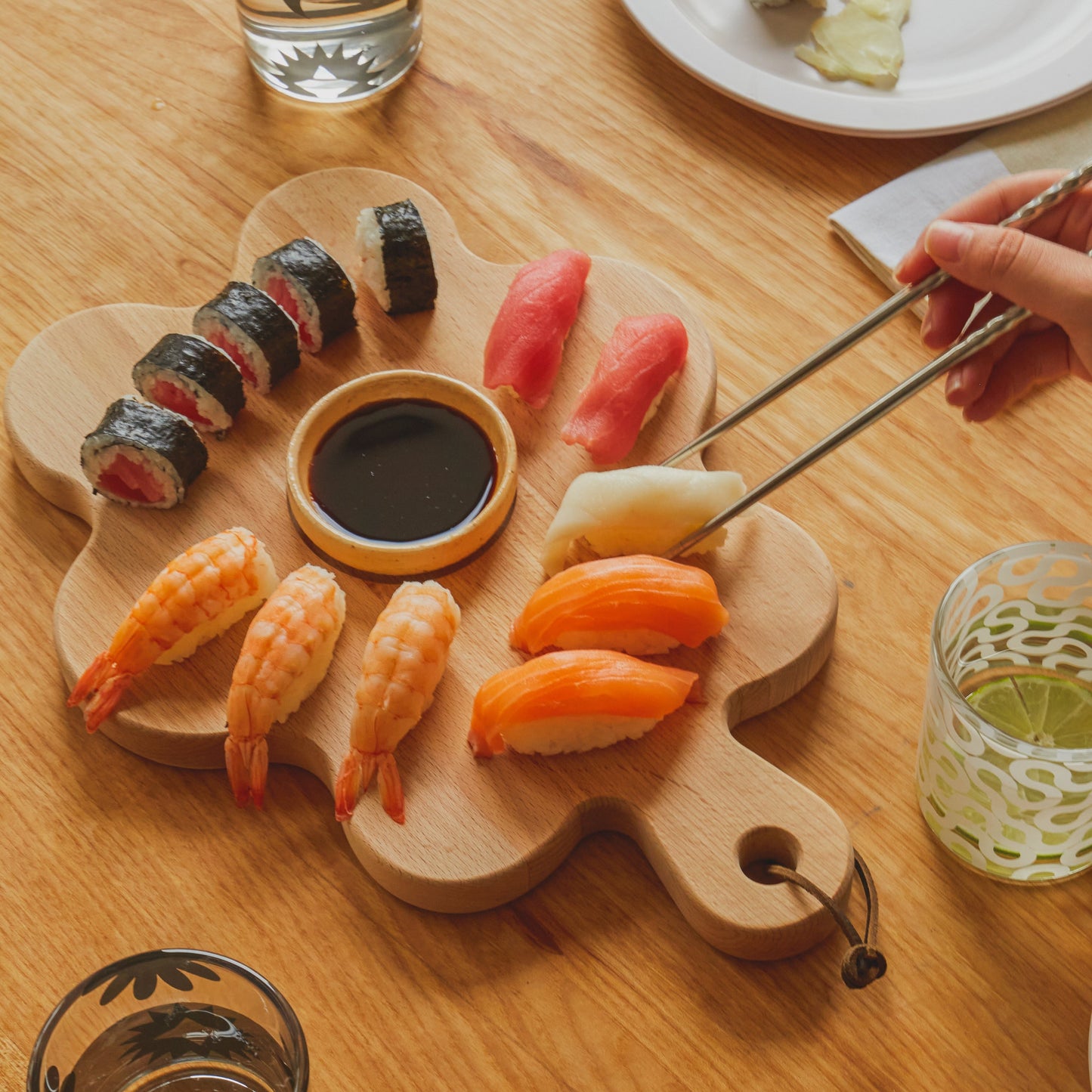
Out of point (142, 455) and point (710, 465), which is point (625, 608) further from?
point (142, 455)

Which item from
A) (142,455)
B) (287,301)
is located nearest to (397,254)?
(287,301)

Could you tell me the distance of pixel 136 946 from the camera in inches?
57.0

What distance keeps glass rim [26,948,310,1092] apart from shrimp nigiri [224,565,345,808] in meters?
0.36

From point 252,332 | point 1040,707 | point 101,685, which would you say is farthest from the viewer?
point 252,332

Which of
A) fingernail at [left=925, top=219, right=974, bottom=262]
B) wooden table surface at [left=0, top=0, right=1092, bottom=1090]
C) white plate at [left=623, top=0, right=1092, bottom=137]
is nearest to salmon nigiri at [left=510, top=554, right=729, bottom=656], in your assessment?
wooden table surface at [left=0, top=0, right=1092, bottom=1090]

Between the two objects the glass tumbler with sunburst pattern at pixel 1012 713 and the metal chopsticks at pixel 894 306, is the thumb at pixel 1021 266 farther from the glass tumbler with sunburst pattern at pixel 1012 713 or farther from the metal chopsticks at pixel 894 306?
the glass tumbler with sunburst pattern at pixel 1012 713

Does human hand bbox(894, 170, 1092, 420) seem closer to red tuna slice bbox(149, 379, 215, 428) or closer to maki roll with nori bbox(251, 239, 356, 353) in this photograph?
maki roll with nori bbox(251, 239, 356, 353)

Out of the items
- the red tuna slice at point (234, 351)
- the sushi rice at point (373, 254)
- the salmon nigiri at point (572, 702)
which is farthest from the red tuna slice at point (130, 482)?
the salmon nigiri at point (572, 702)

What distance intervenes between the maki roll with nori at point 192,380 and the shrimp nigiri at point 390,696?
45 cm

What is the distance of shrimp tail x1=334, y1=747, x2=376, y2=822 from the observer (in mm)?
1463

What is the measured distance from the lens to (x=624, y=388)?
68.1 inches

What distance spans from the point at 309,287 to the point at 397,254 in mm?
136

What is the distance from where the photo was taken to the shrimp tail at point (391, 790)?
1.46 m

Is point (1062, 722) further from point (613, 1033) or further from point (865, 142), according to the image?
point (865, 142)
